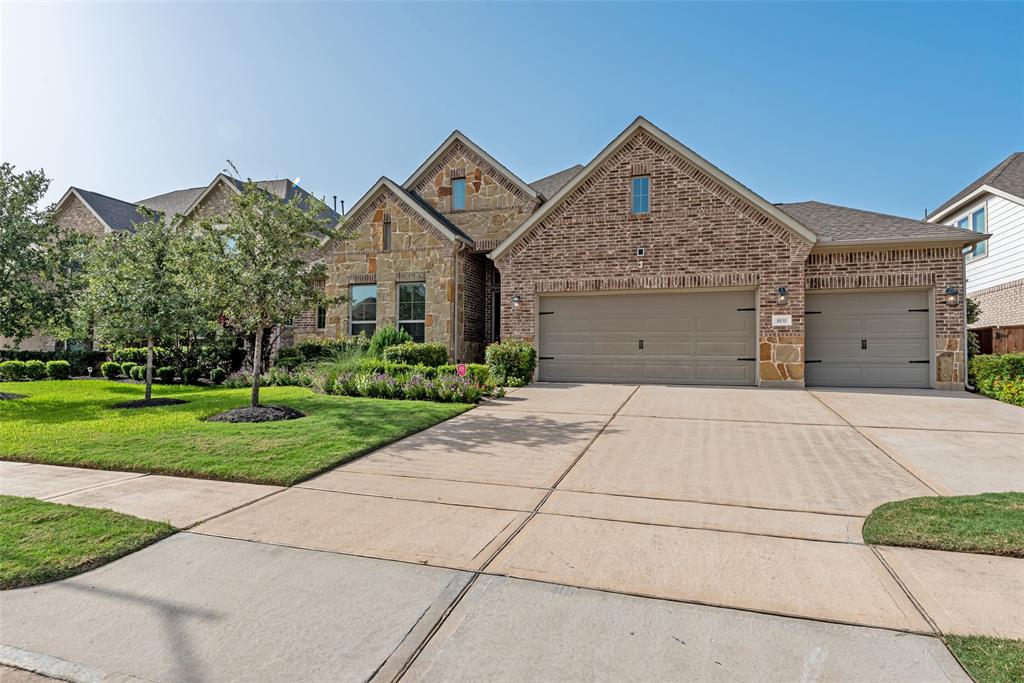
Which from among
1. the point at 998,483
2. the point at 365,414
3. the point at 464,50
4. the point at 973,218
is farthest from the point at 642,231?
the point at 973,218

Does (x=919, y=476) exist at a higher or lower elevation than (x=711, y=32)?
lower

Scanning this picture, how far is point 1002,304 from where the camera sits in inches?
721

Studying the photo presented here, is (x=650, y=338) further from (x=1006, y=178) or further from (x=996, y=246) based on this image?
(x=1006, y=178)

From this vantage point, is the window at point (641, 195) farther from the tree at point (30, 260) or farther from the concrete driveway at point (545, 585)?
the tree at point (30, 260)

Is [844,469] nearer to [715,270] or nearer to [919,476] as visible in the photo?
[919,476]

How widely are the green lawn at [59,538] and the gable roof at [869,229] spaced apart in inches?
569

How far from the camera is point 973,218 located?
20.1 meters

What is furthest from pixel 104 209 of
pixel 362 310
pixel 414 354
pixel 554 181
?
pixel 554 181

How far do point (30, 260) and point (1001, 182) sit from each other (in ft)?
100

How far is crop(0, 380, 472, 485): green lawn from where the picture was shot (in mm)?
5598

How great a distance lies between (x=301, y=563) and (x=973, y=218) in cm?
2675

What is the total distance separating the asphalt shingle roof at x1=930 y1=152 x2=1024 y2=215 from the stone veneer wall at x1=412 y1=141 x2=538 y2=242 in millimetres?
17153

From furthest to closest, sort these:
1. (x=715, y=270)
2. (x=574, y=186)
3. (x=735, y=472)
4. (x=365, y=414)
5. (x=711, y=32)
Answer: (x=574, y=186) → (x=715, y=270) → (x=711, y=32) → (x=365, y=414) → (x=735, y=472)

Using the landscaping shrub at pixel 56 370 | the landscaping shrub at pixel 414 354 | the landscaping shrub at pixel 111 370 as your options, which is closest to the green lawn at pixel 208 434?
the landscaping shrub at pixel 414 354
